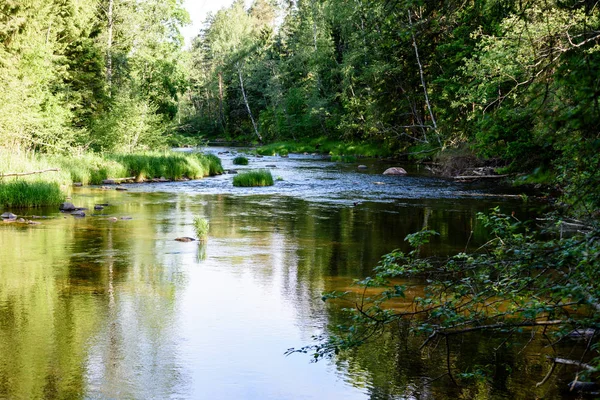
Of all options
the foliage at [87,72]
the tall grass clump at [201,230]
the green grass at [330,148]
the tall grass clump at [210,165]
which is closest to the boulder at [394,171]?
the tall grass clump at [210,165]

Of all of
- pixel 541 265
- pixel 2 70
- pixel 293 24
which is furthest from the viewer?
pixel 293 24

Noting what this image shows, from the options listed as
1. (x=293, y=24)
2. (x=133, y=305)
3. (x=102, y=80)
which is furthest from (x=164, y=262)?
(x=293, y=24)

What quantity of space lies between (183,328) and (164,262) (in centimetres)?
410

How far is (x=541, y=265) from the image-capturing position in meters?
Result: 4.84

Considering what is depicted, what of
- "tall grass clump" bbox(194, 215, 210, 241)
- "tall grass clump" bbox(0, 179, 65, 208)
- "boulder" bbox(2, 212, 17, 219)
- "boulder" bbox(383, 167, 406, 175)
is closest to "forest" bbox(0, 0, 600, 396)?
"tall grass clump" bbox(0, 179, 65, 208)

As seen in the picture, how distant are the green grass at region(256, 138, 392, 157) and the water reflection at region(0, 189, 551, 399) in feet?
88.9

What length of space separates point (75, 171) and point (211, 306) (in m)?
18.0

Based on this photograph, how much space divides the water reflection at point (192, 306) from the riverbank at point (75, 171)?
5.50 ft

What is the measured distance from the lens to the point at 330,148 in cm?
5194

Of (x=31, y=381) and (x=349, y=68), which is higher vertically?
(x=349, y=68)

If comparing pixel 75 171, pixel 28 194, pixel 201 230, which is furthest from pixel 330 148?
pixel 201 230

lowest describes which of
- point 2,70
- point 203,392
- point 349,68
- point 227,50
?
point 203,392

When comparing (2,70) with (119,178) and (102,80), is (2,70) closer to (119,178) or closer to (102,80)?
(119,178)

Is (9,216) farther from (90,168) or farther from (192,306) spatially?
(90,168)
